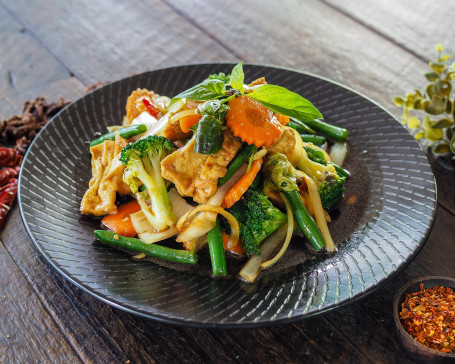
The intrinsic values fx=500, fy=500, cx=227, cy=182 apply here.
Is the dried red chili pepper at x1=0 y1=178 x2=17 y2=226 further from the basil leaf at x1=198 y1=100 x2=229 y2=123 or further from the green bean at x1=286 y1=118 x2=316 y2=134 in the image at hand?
the green bean at x1=286 y1=118 x2=316 y2=134

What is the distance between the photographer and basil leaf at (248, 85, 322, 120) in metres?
2.62

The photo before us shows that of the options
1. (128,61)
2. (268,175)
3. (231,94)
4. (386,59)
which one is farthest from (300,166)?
(128,61)

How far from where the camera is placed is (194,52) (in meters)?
4.69

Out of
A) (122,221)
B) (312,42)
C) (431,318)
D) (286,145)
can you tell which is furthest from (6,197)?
(312,42)

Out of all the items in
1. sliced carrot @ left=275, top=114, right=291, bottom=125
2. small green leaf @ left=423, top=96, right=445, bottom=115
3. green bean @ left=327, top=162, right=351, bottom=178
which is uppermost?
small green leaf @ left=423, top=96, right=445, bottom=115

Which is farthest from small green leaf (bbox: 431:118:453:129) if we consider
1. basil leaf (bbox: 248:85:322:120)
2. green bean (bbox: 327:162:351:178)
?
basil leaf (bbox: 248:85:322:120)

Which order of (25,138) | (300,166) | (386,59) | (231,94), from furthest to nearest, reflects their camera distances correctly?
(386,59) < (25,138) < (300,166) < (231,94)

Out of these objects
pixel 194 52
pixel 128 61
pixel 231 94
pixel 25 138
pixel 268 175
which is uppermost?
pixel 231 94

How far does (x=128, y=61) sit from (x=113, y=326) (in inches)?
111

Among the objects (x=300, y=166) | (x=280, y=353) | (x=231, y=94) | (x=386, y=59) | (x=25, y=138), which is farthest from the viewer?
(x=386, y=59)

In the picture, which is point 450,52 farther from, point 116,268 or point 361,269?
point 116,268

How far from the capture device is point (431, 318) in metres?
2.36

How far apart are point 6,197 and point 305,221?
197 centimetres

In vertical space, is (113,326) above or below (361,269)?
below
